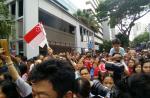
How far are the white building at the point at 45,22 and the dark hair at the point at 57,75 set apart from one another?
17.1m

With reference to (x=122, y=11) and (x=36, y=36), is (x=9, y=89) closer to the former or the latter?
(x=36, y=36)

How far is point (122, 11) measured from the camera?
40.0m

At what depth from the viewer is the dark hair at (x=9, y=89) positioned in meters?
3.31

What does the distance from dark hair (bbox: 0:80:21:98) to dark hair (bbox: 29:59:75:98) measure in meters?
1.07

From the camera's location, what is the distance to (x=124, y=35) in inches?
1598

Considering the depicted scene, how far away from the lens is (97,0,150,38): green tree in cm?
3878

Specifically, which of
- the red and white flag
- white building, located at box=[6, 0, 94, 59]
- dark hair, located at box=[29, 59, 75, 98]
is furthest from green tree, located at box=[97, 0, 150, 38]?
dark hair, located at box=[29, 59, 75, 98]

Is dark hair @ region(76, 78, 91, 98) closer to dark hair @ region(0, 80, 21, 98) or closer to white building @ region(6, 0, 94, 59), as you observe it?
dark hair @ region(0, 80, 21, 98)

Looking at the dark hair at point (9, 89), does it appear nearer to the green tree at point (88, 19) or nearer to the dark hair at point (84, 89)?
the dark hair at point (84, 89)

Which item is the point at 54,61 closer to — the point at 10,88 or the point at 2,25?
the point at 10,88

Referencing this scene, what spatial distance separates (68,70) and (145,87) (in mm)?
629

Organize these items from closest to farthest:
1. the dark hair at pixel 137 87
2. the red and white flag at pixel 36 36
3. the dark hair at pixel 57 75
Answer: the dark hair at pixel 137 87 < the dark hair at pixel 57 75 < the red and white flag at pixel 36 36

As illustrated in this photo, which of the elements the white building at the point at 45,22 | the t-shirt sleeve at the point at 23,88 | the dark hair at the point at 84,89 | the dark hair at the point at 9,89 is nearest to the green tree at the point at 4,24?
the white building at the point at 45,22

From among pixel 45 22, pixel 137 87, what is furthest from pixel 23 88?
pixel 45 22
